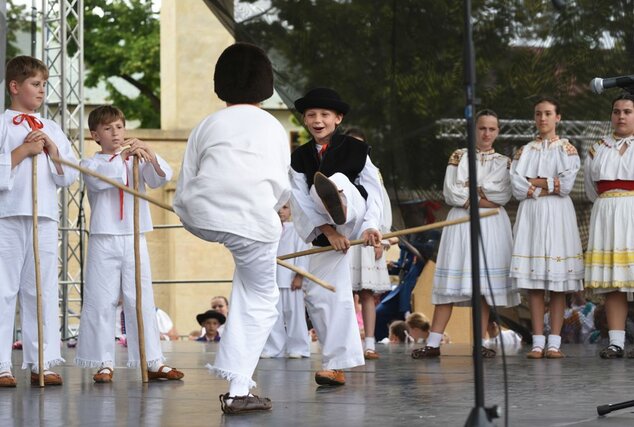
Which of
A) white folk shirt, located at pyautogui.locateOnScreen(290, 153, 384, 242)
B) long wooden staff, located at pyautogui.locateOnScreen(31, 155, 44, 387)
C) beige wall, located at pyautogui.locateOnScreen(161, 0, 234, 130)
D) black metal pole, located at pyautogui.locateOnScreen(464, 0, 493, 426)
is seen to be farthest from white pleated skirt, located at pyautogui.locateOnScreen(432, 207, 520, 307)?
beige wall, located at pyautogui.locateOnScreen(161, 0, 234, 130)

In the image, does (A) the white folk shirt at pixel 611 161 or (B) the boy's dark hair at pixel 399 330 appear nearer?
(A) the white folk shirt at pixel 611 161

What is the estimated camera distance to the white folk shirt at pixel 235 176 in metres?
4.88

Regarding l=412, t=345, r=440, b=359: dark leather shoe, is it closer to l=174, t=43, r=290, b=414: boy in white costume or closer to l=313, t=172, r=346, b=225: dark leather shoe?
l=313, t=172, r=346, b=225: dark leather shoe

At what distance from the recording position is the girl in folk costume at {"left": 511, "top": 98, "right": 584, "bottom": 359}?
7996mm

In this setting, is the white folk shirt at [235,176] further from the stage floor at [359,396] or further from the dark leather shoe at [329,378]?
the dark leather shoe at [329,378]

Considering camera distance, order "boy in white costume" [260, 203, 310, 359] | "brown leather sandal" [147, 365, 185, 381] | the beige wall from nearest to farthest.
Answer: "brown leather sandal" [147, 365, 185, 381] < "boy in white costume" [260, 203, 310, 359] < the beige wall

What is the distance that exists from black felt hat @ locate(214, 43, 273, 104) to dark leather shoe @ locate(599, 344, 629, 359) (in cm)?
368

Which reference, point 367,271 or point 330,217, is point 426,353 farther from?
point 330,217

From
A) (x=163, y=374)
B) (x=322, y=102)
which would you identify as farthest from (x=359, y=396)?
(x=322, y=102)

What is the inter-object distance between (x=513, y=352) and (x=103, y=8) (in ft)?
79.3

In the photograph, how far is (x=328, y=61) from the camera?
9773mm

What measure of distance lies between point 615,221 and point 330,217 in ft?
9.25

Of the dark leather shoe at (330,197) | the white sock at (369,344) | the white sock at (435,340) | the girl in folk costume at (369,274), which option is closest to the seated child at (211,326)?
the girl in folk costume at (369,274)

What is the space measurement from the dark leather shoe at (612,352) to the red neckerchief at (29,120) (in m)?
3.91
